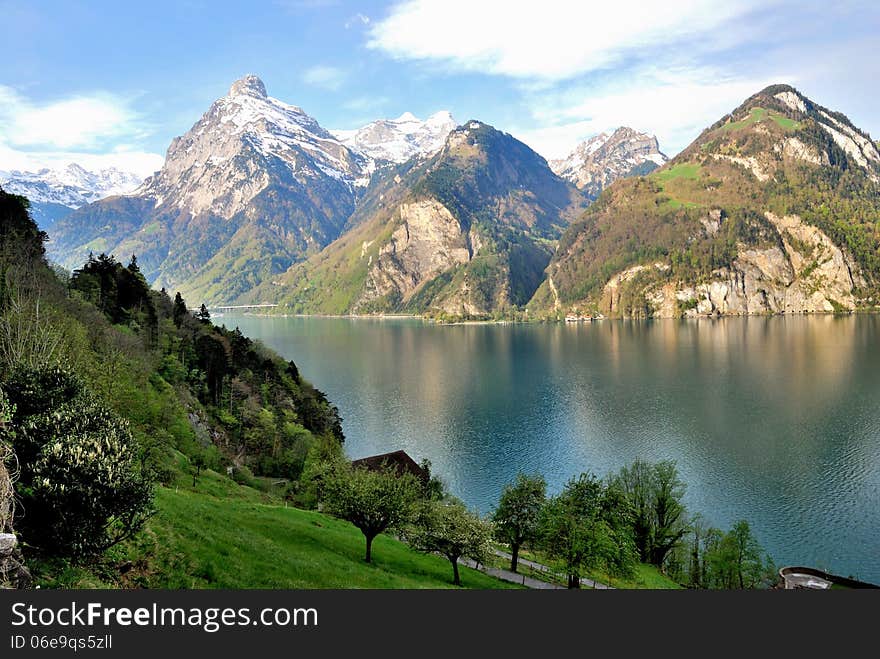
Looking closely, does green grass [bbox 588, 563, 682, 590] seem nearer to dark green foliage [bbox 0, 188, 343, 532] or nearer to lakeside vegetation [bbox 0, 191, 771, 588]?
lakeside vegetation [bbox 0, 191, 771, 588]

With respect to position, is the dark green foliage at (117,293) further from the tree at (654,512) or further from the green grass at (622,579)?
the tree at (654,512)

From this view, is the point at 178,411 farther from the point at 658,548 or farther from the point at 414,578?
the point at 658,548

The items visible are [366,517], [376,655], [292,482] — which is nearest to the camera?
[376,655]

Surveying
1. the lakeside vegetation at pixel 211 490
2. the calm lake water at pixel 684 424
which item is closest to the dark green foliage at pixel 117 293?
the lakeside vegetation at pixel 211 490

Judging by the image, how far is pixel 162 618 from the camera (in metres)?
8.88

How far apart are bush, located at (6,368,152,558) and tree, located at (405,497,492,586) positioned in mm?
17836

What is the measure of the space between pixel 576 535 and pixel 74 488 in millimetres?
28938

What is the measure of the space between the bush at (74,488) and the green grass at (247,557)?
2.49 feet

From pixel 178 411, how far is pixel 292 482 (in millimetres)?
12666

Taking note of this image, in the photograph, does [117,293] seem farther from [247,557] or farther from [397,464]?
[247,557]

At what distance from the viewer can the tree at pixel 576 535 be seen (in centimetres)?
3372

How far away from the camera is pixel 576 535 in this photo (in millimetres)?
34094

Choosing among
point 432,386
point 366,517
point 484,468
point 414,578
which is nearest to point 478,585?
point 414,578

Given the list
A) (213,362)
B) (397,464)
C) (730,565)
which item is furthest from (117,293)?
(730,565)
